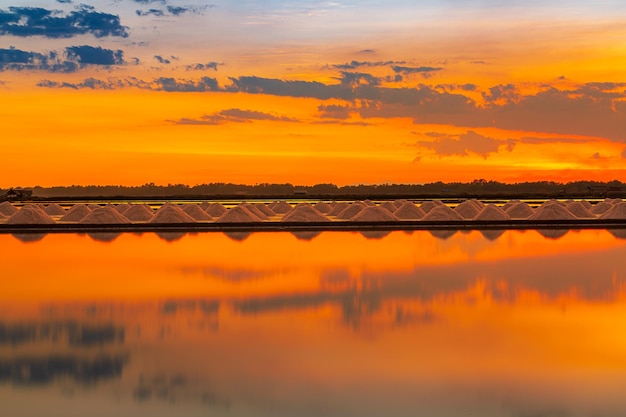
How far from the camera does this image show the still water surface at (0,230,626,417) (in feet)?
18.5

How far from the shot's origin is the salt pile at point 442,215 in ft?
74.3

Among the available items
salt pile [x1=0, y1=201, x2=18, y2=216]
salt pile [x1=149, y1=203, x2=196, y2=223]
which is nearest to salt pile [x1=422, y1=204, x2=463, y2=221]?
salt pile [x1=149, y1=203, x2=196, y2=223]

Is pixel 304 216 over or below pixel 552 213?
below

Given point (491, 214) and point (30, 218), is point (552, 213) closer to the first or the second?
point (491, 214)

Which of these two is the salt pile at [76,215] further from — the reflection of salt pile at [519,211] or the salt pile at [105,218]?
the reflection of salt pile at [519,211]

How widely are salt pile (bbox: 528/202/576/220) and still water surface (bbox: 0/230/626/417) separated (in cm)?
818

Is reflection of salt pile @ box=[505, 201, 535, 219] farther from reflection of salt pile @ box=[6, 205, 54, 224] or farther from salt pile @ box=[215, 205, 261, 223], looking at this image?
reflection of salt pile @ box=[6, 205, 54, 224]

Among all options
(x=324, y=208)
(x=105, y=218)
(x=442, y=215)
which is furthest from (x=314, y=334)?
(x=324, y=208)

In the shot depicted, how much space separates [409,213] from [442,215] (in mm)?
1862

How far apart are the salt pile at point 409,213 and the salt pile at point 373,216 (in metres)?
1.62

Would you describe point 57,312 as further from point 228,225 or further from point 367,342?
point 228,225

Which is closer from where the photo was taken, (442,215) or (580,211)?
(442,215)

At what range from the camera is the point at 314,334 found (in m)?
7.80

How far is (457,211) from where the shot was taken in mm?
24547
